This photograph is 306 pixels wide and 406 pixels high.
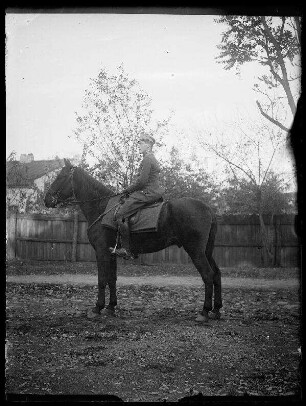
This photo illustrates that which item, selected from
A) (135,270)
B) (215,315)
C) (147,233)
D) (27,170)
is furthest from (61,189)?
(215,315)

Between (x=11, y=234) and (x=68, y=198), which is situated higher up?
(x=68, y=198)

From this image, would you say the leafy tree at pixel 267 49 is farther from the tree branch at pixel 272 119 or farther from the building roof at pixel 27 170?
the building roof at pixel 27 170

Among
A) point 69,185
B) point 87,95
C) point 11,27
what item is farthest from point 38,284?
point 11,27

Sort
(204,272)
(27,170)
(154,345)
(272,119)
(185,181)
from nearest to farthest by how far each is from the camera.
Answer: (154,345), (272,119), (27,170), (204,272), (185,181)

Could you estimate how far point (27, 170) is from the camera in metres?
4.52

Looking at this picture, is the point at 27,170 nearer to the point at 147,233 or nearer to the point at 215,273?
the point at 147,233

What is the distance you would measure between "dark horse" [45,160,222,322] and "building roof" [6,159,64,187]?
216 millimetres

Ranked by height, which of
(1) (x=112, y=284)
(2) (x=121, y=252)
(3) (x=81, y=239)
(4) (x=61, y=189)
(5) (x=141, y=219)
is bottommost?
(1) (x=112, y=284)

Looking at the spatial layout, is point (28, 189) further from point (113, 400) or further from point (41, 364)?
point (113, 400)

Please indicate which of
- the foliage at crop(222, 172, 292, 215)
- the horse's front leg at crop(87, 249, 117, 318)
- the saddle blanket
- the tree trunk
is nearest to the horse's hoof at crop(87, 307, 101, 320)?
the horse's front leg at crop(87, 249, 117, 318)

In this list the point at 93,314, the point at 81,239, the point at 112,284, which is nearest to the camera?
the point at 93,314

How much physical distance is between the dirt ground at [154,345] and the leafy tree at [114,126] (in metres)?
1.59

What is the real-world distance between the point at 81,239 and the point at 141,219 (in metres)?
1.14

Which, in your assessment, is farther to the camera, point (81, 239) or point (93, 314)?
point (81, 239)
